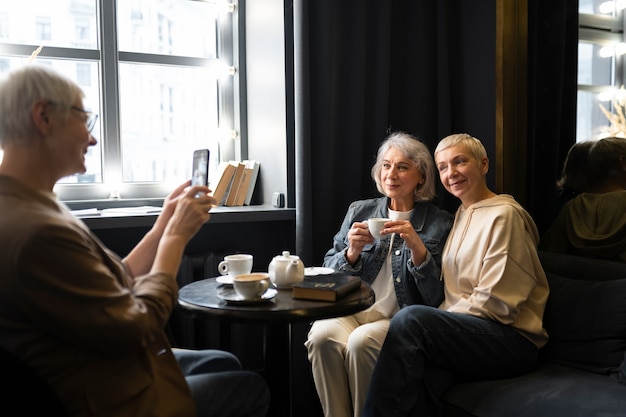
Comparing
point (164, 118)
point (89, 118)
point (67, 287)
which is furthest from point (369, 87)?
point (67, 287)

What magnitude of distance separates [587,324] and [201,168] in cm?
138

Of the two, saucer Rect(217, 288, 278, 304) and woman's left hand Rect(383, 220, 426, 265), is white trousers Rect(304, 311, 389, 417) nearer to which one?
woman's left hand Rect(383, 220, 426, 265)

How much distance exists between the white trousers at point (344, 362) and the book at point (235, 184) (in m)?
0.89

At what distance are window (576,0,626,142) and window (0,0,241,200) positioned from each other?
5.37 ft

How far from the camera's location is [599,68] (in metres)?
2.39

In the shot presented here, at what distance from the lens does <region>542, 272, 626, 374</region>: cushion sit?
1.80 meters

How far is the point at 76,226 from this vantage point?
1.11 meters

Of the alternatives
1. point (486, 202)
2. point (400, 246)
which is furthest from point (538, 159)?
point (400, 246)

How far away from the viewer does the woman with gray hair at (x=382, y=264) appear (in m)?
2.01

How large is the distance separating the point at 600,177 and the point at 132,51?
2.13 m

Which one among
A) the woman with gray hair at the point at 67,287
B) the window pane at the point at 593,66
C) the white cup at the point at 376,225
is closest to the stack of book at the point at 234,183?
the white cup at the point at 376,225

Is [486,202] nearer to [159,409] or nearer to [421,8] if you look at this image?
[421,8]

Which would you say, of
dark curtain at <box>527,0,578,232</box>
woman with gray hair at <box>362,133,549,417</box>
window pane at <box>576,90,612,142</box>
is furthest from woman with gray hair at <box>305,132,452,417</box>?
window pane at <box>576,90,612,142</box>

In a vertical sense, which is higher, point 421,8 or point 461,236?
point 421,8
